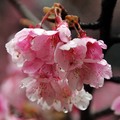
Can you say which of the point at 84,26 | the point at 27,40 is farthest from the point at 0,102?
the point at 27,40

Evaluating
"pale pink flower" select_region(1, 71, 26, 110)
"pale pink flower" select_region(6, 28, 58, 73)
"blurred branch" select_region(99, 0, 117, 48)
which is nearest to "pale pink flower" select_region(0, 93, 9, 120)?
"pale pink flower" select_region(1, 71, 26, 110)

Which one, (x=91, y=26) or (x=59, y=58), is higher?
(x=59, y=58)

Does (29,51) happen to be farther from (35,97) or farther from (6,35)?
(6,35)

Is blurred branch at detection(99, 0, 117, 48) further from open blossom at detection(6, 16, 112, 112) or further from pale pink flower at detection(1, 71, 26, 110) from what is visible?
pale pink flower at detection(1, 71, 26, 110)

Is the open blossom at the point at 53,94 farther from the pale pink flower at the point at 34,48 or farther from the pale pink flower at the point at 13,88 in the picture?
the pale pink flower at the point at 13,88

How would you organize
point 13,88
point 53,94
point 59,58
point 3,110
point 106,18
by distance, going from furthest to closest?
point 13,88, point 3,110, point 106,18, point 53,94, point 59,58

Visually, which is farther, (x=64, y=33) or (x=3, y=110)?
(x=3, y=110)

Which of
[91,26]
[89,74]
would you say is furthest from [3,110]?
[89,74]

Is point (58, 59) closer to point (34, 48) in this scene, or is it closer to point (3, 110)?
point (34, 48)
